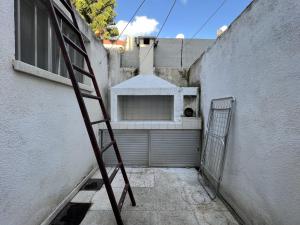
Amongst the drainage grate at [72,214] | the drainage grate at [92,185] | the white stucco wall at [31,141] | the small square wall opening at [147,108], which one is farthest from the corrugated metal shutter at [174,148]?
the drainage grate at [72,214]

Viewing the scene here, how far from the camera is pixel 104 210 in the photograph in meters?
2.76

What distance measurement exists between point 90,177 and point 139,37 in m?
5.08

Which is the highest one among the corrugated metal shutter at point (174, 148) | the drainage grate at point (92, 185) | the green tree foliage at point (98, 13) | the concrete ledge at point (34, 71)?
the green tree foliage at point (98, 13)

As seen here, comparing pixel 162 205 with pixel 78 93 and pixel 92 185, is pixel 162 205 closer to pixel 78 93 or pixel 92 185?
pixel 92 185

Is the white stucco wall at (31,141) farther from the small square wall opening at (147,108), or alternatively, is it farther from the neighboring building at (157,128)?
the small square wall opening at (147,108)

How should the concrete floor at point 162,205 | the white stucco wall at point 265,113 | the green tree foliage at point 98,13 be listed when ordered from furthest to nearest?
the green tree foliage at point 98,13, the concrete floor at point 162,205, the white stucco wall at point 265,113

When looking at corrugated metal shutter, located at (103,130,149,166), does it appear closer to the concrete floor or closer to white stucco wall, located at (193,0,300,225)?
the concrete floor

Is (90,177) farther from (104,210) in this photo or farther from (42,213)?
(42,213)

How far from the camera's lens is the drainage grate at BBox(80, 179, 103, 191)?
137 inches

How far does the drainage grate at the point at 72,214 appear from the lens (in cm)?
247

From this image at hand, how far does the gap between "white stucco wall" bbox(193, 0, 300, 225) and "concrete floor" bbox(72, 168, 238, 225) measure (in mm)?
371

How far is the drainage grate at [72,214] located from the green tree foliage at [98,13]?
31.1 ft

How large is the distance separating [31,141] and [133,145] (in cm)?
294

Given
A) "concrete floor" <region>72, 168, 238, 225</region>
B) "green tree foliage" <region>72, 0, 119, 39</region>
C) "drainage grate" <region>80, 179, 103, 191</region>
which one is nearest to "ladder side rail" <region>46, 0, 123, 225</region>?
"concrete floor" <region>72, 168, 238, 225</region>
